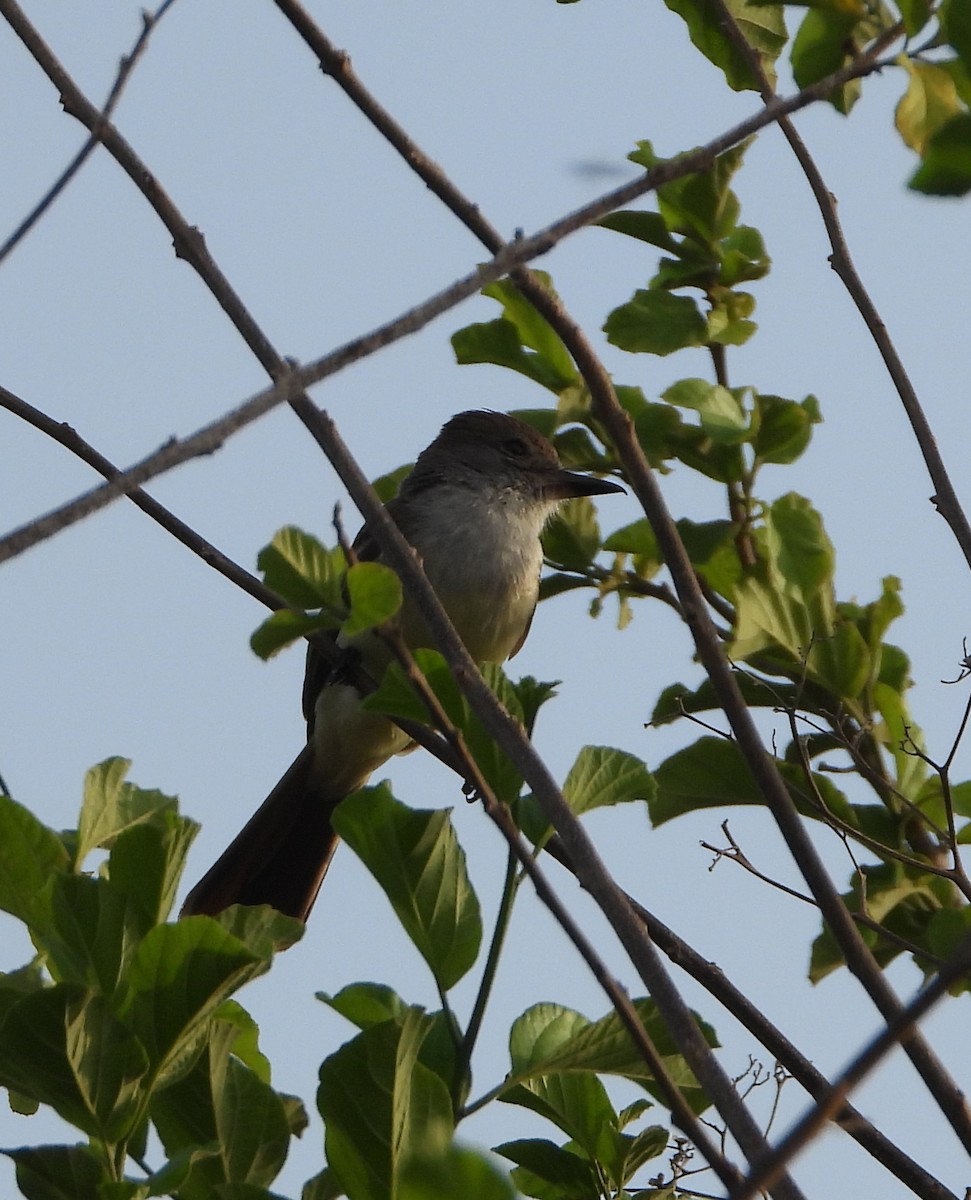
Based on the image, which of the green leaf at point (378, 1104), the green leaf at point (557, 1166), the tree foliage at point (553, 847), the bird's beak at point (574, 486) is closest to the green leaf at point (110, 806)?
the tree foliage at point (553, 847)

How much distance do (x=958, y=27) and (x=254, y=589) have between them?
2006 mm

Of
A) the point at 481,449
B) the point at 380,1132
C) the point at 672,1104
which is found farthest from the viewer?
the point at 481,449

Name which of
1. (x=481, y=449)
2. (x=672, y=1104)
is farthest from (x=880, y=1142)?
(x=481, y=449)

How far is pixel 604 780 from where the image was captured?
267 cm

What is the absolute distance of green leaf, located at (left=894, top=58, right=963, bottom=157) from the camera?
226 centimetres

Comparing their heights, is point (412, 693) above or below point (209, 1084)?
above

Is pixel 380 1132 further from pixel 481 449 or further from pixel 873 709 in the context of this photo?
pixel 481 449

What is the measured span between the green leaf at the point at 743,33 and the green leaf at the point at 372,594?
1.24m

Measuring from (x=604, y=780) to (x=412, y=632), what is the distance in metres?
2.85

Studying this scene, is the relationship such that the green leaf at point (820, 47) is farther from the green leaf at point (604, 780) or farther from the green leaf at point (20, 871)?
A: the green leaf at point (20, 871)

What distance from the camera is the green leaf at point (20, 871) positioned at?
101 inches

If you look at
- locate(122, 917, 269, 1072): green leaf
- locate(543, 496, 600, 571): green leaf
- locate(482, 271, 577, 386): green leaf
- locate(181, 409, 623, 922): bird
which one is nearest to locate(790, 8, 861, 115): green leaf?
locate(482, 271, 577, 386): green leaf

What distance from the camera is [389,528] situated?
2322mm

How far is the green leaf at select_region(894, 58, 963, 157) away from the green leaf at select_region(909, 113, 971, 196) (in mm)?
652
